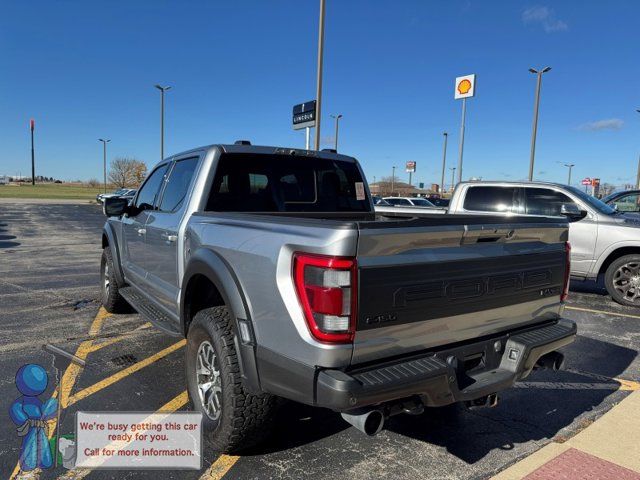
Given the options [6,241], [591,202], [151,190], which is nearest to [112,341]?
[151,190]

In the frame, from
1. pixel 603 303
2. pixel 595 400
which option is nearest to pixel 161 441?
pixel 595 400

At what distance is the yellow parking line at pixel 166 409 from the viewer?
2.72 meters

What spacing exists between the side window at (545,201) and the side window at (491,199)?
23 cm

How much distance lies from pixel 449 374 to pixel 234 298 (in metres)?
1.20

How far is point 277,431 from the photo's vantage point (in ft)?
10.6

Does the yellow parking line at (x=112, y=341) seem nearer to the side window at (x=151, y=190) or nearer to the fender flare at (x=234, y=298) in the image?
the side window at (x=151, y=190)

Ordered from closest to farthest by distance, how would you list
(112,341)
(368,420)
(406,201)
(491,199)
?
(368,420), (112,341), (491,199), (406,201)

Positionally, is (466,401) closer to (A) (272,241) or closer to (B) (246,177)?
(A) (272,241)

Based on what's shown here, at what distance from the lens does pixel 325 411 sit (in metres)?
3.58

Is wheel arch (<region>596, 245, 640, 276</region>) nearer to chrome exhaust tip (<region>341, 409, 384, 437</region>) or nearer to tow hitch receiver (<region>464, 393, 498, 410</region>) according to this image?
tow hitch receiver (<region>464, 393, 498, 410</region>)

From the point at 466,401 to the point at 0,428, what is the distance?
117 inches

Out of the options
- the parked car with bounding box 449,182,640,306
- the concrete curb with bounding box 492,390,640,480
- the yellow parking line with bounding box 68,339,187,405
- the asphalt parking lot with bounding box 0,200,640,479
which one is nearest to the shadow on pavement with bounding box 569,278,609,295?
the parked car with bounding box 449,182,640,306

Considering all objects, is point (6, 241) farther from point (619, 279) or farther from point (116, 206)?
point (619, 279)

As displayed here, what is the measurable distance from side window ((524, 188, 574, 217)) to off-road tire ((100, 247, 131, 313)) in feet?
20.4
